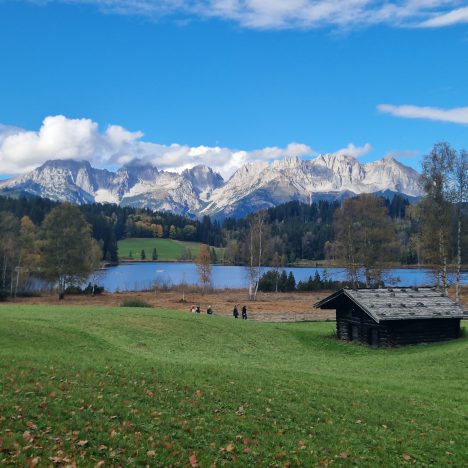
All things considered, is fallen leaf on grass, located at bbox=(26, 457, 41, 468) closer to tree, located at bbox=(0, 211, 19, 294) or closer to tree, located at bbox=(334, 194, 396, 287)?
tree, located at bbox=(334, 194, 396, 287)

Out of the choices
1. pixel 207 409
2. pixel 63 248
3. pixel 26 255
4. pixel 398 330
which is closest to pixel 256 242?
pixel 63 248

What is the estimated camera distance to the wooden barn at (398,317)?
38.9 meters

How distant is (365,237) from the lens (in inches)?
2753

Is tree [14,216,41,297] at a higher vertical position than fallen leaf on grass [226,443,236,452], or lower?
higher

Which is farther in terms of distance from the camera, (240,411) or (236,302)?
(236,302)

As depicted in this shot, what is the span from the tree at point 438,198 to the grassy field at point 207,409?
28854 mm

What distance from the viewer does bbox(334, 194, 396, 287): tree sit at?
69062 mm

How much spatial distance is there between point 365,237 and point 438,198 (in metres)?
15.5

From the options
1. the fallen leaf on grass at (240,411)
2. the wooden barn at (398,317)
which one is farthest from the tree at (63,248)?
the fallen leaf on grass at (240,411)

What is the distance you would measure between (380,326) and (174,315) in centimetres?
1802

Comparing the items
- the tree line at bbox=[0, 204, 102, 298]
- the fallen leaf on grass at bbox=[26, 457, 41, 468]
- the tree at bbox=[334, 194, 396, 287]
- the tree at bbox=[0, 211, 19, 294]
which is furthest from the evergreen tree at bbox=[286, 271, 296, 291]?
the fallen leaf on grass at bbox=[26, 457, 41, 468]

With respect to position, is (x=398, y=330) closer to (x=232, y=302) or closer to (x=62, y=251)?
(x=232, y=302)

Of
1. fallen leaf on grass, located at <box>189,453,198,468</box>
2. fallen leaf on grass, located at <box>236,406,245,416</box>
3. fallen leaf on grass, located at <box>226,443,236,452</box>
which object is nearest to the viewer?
fallen leaf on grass, located at <box>189,453,198,468</box>

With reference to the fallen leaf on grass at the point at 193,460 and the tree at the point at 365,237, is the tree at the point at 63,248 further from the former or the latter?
the fallen leaf on grass at the point at 193,460
